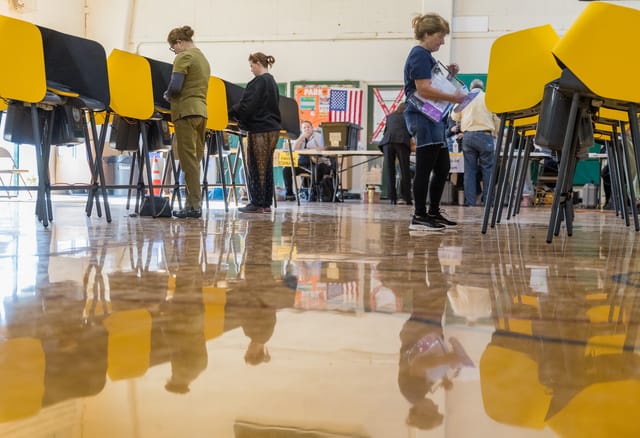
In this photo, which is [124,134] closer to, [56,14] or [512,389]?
[512,389]

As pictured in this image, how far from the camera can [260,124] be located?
450 cm

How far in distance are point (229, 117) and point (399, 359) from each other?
165 inches

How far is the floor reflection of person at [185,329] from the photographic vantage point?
1.67 ft

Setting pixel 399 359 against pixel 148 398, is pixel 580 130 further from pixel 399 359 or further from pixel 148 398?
pixel 148 398

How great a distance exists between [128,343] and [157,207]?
3200mm

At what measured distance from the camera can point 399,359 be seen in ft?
1.88

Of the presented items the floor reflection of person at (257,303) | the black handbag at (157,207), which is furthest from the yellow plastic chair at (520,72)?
the black handbag at (157,207)

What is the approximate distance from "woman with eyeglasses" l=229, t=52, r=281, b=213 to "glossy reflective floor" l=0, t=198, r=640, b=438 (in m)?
3.19

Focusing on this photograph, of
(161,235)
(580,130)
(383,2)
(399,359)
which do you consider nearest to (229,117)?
(161,235)

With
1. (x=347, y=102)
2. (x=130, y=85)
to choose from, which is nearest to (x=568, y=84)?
(x=130, y=85)

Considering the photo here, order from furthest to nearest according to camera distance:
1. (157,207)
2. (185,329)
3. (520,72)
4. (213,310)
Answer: (157,207) < (520,72) < (213,310) < (185,329)

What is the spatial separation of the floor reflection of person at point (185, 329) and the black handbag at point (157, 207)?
247 centimetres

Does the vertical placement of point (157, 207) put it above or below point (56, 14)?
below

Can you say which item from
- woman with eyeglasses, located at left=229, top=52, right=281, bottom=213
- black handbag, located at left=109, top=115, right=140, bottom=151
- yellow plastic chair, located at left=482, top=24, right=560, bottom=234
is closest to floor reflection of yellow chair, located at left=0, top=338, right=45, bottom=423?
yellow plastic chair, located at left=482, top=24, right=560, bottom=234
